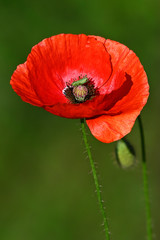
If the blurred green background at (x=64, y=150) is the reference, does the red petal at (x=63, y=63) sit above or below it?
above

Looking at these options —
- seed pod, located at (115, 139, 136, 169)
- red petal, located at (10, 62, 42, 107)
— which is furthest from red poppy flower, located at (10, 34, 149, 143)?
seed pod, located at (115, 139, 136, 169)

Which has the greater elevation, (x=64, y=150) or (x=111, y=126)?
(x=111, y=126)

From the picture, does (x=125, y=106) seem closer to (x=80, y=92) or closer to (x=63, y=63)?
(x=80, y=92)

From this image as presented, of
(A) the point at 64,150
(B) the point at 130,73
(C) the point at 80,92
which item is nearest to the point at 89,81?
(C) the point at 80,92

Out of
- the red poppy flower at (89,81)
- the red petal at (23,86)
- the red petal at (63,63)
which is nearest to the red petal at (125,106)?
the red poppy flower at (89,81)

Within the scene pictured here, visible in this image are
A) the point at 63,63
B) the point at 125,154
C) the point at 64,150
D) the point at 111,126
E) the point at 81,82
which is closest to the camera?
the point at 111,126

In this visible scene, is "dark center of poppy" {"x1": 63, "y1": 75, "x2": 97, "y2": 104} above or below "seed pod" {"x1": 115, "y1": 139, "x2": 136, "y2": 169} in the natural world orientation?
above

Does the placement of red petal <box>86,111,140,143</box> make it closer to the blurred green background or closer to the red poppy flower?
the red poppy flower

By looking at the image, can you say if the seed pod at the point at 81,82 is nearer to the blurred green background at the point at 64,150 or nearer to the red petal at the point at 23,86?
the red petal at the point at 23,86
